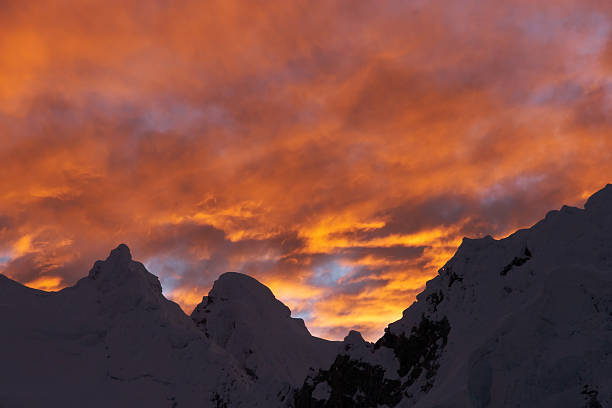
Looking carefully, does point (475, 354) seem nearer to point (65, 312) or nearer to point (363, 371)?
point (363, 371)

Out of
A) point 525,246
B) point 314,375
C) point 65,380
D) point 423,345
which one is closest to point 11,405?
point 65,380

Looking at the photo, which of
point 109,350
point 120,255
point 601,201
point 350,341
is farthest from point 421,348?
point 120,255

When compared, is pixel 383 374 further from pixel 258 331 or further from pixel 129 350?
pixel 258 331

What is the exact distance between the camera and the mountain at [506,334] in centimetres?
3144

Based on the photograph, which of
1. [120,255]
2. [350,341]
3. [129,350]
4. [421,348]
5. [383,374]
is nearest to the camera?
[421,348]

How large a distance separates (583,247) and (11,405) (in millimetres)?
75406

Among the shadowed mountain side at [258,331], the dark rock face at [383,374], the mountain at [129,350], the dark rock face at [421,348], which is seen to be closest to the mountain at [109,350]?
the mountain at [129,350]

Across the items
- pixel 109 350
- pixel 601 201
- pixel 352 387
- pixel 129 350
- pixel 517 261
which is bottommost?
pixel 352 387

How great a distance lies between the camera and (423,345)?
5619cm

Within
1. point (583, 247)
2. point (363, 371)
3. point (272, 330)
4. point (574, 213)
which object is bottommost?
point (363, 371)

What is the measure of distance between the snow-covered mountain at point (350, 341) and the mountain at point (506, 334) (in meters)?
0.10

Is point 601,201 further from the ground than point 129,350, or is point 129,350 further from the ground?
point 129,350

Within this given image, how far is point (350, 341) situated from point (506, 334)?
3630cm

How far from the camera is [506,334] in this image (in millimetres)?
34062
